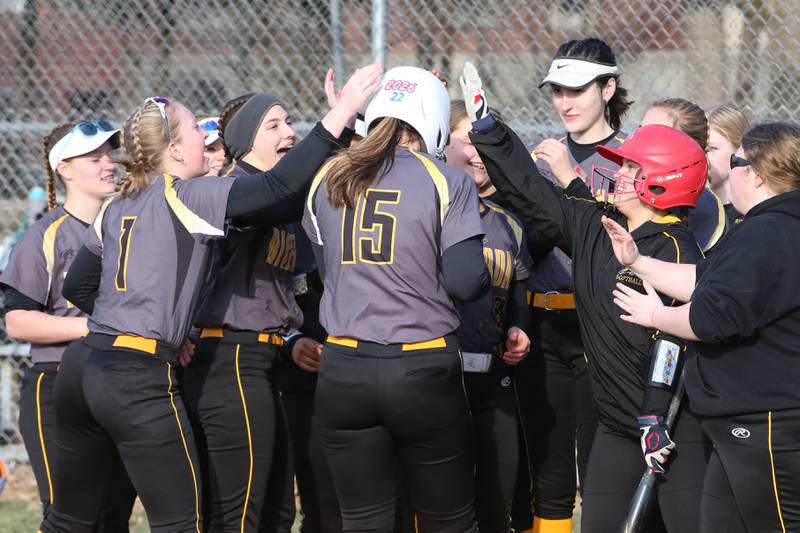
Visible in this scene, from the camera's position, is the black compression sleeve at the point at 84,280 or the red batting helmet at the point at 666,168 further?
the black compression sleeve at the point at 84,280

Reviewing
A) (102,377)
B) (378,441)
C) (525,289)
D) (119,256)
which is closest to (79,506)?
(102,377)

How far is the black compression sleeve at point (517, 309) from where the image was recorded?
14.9ft

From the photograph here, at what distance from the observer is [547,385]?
4750 mm

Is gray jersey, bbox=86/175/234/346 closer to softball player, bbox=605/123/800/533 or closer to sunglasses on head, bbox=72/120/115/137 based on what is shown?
sunglasses on head, bbox=72/120/115/137

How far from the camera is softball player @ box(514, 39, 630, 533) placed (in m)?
4.66

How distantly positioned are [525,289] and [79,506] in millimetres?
2137

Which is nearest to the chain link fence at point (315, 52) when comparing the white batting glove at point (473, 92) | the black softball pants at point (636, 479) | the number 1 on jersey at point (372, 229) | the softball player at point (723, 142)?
the softball player at point (723, 142)

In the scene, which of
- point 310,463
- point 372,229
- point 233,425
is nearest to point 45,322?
point 233,425

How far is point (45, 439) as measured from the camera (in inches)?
180

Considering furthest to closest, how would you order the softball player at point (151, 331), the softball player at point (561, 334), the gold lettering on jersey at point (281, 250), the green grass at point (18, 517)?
the green grass at point (18, 517)
the softball player at point (561, 334)
the gold lettering on jersey at point (281, 250)
the softball player at point (151, 331)

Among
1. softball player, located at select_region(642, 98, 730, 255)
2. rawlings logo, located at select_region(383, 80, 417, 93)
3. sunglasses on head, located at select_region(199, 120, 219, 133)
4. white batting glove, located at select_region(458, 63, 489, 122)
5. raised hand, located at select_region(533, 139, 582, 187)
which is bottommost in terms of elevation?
softball player, located at select_region(642, 98, 730, 255)

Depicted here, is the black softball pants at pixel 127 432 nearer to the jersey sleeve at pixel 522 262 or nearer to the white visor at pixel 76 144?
the white visor at pixel 76 144

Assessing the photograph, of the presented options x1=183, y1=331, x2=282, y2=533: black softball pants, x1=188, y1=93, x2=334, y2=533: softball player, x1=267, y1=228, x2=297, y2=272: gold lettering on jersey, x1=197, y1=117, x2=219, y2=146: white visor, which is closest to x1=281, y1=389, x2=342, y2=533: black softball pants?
x1=188, y1=93, x2=334, y2=533: softball player

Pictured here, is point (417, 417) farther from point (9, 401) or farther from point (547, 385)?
point (9, 401)
